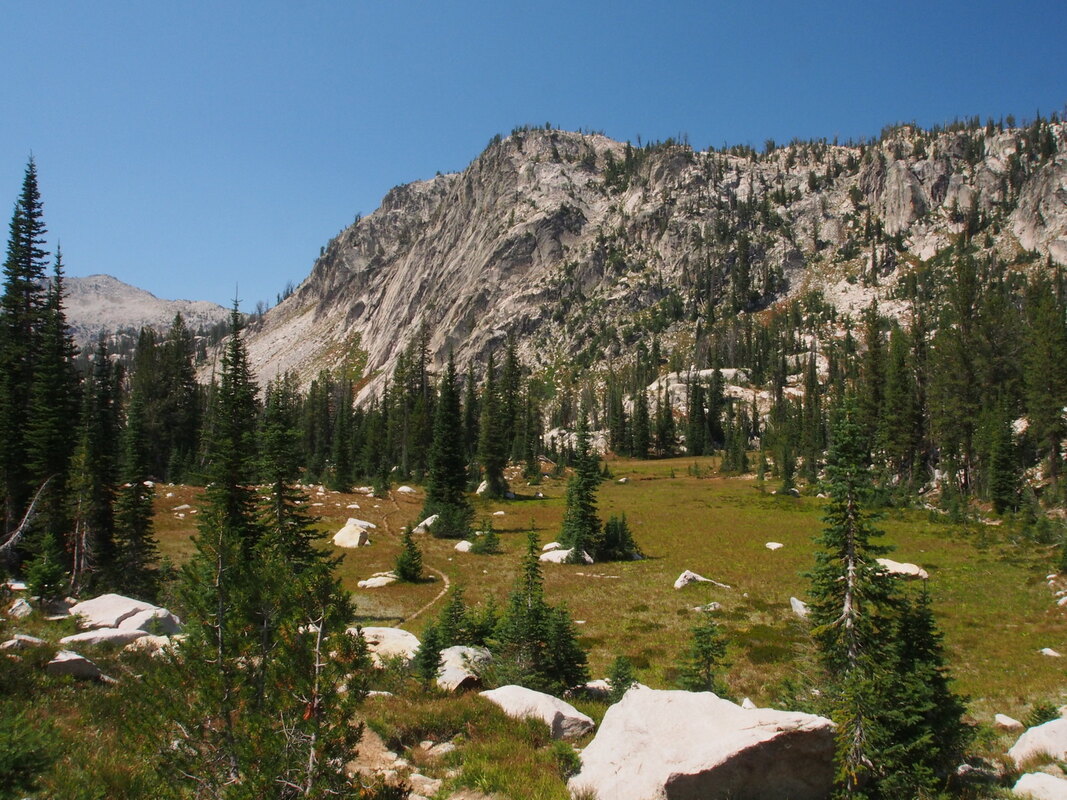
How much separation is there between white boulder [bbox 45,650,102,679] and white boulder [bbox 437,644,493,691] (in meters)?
7.05

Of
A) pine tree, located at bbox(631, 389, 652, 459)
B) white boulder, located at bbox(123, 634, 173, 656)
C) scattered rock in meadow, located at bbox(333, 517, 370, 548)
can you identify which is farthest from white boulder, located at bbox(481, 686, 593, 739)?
pine tree, located at bbox(631, 389, 652, 459)

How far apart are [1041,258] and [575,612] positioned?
217014 mm

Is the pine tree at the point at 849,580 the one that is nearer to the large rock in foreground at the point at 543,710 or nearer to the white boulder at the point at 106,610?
the large rock in foreground at the point at 543,710

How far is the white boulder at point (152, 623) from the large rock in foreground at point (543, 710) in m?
10.4

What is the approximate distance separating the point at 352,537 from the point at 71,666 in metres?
30.2

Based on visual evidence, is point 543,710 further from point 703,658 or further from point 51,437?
point 51,437

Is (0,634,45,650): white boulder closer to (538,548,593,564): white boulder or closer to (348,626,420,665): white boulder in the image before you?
(348,626,420,665): white boulder

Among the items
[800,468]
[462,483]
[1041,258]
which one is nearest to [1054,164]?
[1041,258]

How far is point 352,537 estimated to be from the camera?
132ft

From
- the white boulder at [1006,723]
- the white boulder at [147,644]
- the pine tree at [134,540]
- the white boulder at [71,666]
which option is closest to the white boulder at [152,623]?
the white boulder at [147,644]

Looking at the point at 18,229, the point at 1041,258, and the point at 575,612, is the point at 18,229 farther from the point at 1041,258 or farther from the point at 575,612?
the point at 1041,258

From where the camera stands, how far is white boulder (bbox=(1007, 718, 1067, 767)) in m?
10.3

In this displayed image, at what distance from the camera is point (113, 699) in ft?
31.6

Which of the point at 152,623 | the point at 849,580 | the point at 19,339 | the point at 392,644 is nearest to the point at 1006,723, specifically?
the point at 849,580
